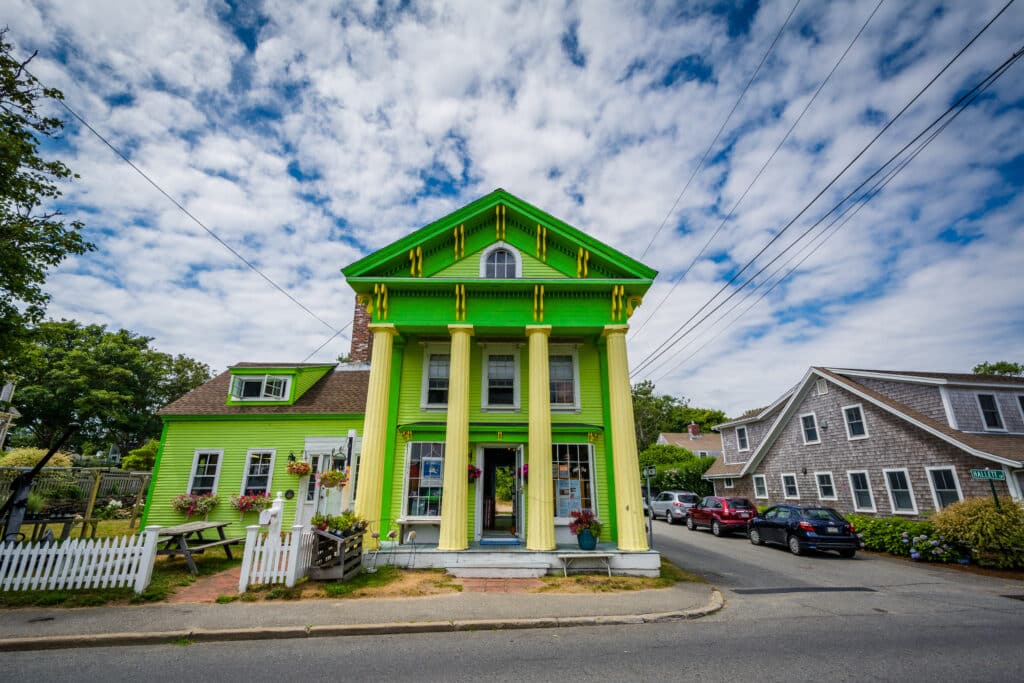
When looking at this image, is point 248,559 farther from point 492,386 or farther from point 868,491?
point 868,491

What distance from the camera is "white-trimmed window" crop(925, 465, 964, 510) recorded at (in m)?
15.0

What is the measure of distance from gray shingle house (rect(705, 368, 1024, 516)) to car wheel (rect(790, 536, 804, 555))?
19.0 feet

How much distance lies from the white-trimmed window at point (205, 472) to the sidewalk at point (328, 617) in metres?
7.69

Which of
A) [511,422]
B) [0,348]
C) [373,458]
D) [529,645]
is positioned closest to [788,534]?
[511,422]

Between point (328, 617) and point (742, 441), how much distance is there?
85.6ft

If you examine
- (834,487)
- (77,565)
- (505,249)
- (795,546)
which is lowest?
(795,546)

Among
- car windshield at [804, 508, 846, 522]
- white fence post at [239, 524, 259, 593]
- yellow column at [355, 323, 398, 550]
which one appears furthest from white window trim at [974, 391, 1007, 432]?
white fence post at [239, 524, 259, 593]

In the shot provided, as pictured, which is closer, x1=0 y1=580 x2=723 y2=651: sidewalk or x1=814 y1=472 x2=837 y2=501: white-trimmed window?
x1=0 y1=580 x2=723 y2=651: sidewalk

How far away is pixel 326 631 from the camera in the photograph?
249 inches

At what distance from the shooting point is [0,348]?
10.8 meters

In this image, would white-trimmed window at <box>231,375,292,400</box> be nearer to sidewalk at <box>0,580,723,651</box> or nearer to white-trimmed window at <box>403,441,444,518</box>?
white-trimmed window at <box>403,441,444,518</box>

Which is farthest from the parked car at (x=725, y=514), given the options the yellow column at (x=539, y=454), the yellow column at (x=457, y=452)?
the yellow column at (x=457, y=452)

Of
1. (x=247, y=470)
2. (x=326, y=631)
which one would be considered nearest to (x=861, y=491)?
(x=326, y=631)

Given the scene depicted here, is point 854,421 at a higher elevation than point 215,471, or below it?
higher
